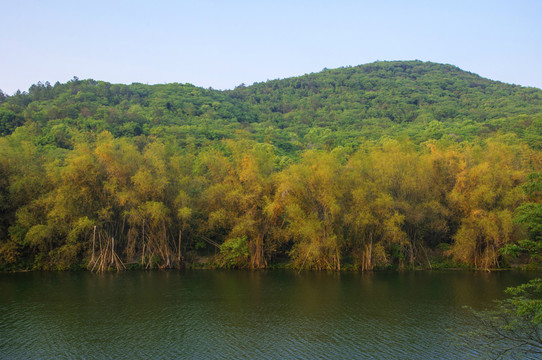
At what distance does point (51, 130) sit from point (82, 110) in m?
12.4

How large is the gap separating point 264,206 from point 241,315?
1496cm

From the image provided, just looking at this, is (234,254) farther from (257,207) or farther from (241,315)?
(241,315)

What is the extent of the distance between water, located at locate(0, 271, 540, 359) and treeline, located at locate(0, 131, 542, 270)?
3.04m

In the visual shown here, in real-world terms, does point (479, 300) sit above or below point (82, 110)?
below

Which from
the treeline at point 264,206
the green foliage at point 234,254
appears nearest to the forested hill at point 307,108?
the treeline at point 264,206

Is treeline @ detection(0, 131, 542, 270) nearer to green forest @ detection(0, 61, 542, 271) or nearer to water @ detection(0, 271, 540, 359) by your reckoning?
green forest @ detection(0, 61, 542, 271)

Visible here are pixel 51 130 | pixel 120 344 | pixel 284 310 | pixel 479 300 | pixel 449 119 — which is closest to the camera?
pixel 120 344

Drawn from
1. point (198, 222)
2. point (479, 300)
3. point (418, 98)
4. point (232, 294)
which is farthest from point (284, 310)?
point (418, 98)

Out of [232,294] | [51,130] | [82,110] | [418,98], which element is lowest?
[232,294]

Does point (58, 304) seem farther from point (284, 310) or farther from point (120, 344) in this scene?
point (284, 310)

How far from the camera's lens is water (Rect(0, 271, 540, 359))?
54.0ft

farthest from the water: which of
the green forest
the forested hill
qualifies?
the forested hill

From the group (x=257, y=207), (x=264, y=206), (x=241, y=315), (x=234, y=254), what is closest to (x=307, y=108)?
(x=257, y=207)

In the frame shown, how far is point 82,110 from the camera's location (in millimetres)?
58625
